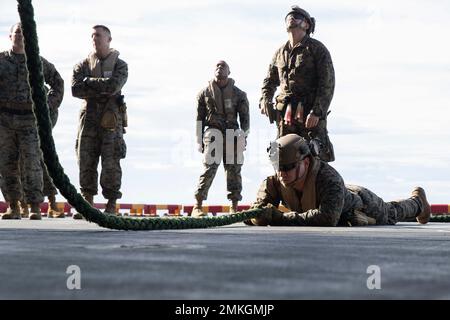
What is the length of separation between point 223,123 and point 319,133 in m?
3.10

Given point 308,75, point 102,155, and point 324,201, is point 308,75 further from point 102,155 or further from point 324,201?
point 102,155

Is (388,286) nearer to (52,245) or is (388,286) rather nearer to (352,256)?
(352,256)

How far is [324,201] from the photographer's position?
643 centimetres

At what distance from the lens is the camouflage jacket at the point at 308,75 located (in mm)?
7250

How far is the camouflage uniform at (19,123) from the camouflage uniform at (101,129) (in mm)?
308

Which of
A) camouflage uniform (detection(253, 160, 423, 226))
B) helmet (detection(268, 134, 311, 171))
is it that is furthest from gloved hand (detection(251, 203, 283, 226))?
helmet (detection(268, 134, 311, 171))

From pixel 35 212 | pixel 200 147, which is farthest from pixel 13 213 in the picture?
pixel 200 147

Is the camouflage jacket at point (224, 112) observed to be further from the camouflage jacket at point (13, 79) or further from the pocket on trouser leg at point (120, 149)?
the camouflage jacket at point (13, 79)

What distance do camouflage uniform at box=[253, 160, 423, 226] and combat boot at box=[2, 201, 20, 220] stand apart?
2.87 metres

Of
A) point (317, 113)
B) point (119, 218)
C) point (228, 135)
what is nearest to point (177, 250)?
point (119, 218)

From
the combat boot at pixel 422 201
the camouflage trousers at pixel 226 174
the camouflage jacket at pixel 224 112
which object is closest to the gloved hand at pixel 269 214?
the combat boot at pixel 422 201

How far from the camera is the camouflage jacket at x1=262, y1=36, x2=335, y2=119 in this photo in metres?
7.25

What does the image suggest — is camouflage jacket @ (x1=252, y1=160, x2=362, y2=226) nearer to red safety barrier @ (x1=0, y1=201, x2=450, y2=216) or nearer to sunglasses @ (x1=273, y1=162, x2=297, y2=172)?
sunglasses @ (x1=273, y1=162, x2=297, y2=172)

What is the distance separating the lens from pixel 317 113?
23.4 feet
